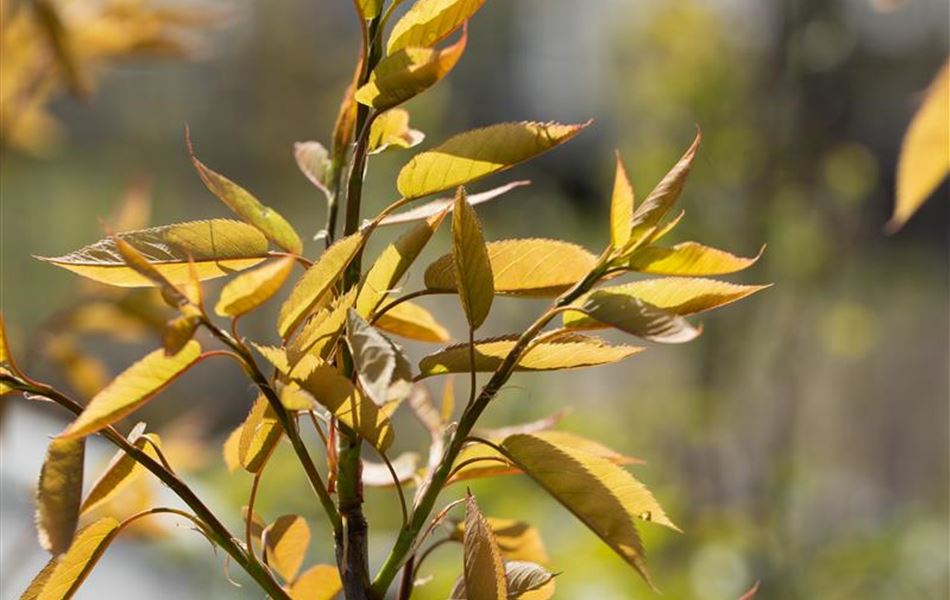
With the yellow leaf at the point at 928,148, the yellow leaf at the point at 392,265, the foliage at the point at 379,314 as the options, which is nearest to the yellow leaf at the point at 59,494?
the foliage at the point at 379,314

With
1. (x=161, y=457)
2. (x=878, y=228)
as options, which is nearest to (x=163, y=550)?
(x=161, y=457)

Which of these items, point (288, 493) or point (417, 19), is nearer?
point (417, 19)

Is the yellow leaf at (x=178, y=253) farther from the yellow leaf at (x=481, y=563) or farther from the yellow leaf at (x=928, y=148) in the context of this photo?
the yellow leaf at (x=928, y=148)

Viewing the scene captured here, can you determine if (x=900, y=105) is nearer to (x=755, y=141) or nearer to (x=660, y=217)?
(x=755, y=141)

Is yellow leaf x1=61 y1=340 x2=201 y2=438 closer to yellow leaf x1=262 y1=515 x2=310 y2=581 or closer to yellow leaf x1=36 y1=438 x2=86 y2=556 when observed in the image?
yellow leaf x1=36 y1=438 x2=86 y2=556

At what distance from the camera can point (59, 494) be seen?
34 centimetres

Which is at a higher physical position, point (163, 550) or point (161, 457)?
point (161, 457)

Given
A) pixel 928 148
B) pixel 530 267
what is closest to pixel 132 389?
pixel 530 267

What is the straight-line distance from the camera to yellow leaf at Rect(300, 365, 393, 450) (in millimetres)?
370

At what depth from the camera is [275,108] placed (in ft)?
20.1

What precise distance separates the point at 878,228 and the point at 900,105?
4.34m

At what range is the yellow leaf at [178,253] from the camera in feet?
1.24

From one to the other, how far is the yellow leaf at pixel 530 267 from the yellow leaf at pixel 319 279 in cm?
5

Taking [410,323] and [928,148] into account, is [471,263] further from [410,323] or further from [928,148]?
[928,148]
